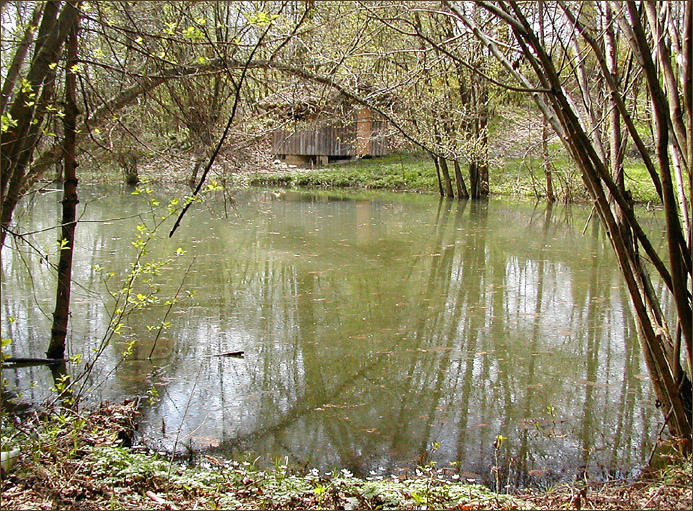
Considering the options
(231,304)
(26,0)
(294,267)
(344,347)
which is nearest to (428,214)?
(294,267)

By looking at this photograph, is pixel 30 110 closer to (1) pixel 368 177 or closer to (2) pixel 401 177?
(2) pixel 401 177

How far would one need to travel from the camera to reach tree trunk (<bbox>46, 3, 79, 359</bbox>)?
435 cm

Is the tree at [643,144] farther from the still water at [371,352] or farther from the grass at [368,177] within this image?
the grass at [368,177]

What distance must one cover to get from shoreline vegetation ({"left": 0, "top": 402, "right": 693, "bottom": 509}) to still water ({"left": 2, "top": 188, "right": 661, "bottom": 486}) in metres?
0.25

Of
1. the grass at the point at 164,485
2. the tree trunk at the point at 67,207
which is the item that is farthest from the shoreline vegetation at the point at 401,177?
the grass at the point at 164,485

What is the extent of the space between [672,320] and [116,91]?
18.6 ft

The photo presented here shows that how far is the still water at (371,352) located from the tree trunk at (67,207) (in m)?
0.18

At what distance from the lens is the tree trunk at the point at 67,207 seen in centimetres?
435

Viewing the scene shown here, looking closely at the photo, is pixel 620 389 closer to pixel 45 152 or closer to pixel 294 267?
pixel 45 152

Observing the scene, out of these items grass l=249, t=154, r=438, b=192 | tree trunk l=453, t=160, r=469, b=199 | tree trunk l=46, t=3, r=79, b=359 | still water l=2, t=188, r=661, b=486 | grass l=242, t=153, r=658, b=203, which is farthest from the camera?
grass l=249, t=154, r=438, b=192

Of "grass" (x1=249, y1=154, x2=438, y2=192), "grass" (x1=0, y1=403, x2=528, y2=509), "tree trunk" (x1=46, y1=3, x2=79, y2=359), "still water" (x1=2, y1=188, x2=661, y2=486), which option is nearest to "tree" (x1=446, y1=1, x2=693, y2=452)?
"still water" (x1=2, y1=188, x2=661, y2=486)

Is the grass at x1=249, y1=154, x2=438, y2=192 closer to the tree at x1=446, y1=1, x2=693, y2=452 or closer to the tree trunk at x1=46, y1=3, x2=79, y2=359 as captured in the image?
the tree trunk at x1=46, y1=3, x2=79, y2=359

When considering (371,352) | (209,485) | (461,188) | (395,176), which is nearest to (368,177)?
(395,176)

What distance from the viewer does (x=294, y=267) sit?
9281mm
